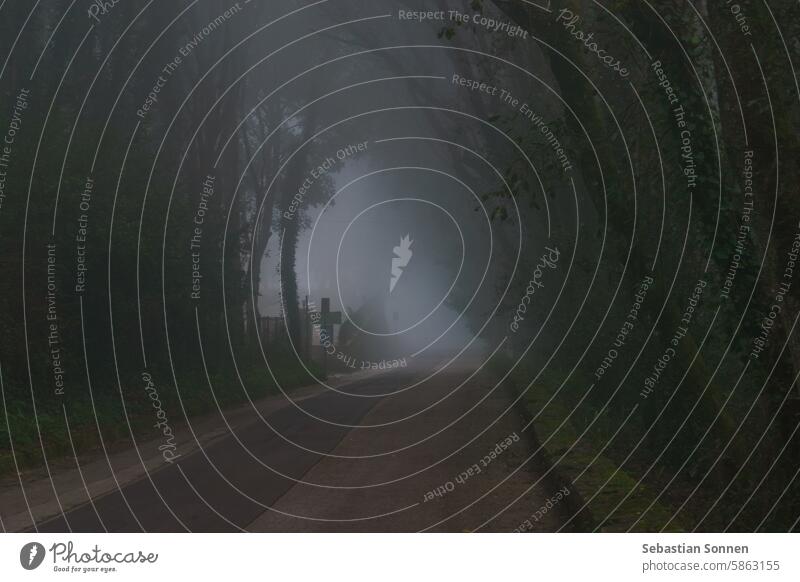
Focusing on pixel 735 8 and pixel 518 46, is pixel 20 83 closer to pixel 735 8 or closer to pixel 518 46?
pixel 518 46

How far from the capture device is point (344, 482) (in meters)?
15.8

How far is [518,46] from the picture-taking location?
2716 centimetres

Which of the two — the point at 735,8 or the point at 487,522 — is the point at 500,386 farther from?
the point at 735,8

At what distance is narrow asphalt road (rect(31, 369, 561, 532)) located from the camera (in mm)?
12406

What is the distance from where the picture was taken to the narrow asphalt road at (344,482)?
1241 cm

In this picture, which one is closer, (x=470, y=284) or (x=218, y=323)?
(x=218, y=323)

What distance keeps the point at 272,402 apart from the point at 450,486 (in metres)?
20.9

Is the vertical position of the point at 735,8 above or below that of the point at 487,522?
above

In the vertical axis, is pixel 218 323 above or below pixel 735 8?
below

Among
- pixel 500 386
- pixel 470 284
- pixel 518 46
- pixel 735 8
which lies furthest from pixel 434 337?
pixel 735 8

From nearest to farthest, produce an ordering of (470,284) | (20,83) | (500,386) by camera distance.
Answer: (20,83)
(500,386)
(470,284)

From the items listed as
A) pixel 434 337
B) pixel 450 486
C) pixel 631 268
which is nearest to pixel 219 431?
pixel 450 486

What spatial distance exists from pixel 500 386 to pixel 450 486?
23.4m

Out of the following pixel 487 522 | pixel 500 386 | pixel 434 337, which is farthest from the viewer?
pixel 434 337
